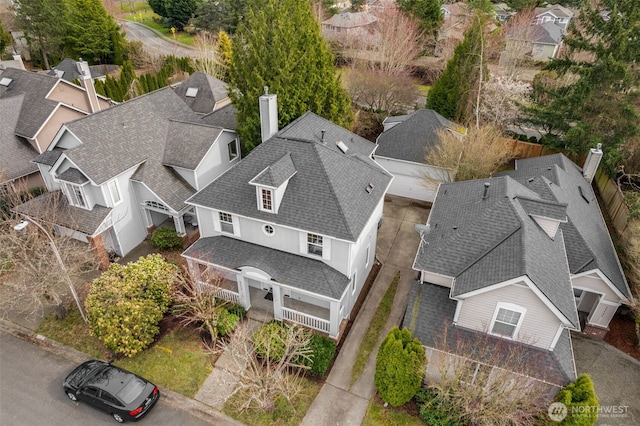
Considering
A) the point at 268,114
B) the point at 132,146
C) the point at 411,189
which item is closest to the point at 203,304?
the point at 268,114

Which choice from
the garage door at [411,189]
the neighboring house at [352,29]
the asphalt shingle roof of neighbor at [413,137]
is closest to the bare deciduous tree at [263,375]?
the garage door at [411,189]

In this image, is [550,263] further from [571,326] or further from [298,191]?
[298,191]

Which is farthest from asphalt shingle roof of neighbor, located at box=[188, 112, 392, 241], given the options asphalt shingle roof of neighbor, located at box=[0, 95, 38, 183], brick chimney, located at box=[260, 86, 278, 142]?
asphalt shingle roof of neighbor, located at box=[0, 95, 38, 183]

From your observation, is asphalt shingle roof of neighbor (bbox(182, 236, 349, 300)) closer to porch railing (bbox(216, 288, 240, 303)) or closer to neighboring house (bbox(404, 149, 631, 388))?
→ porch railing (bbox(216, 288, 240, 303))

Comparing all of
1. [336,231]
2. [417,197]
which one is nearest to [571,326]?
[336,231]

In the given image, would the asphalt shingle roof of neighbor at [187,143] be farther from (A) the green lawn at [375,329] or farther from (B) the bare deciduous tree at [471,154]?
(B) the bare deciduous tree at [471,154]

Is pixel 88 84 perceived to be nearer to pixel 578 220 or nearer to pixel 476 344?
pixel 476 344
